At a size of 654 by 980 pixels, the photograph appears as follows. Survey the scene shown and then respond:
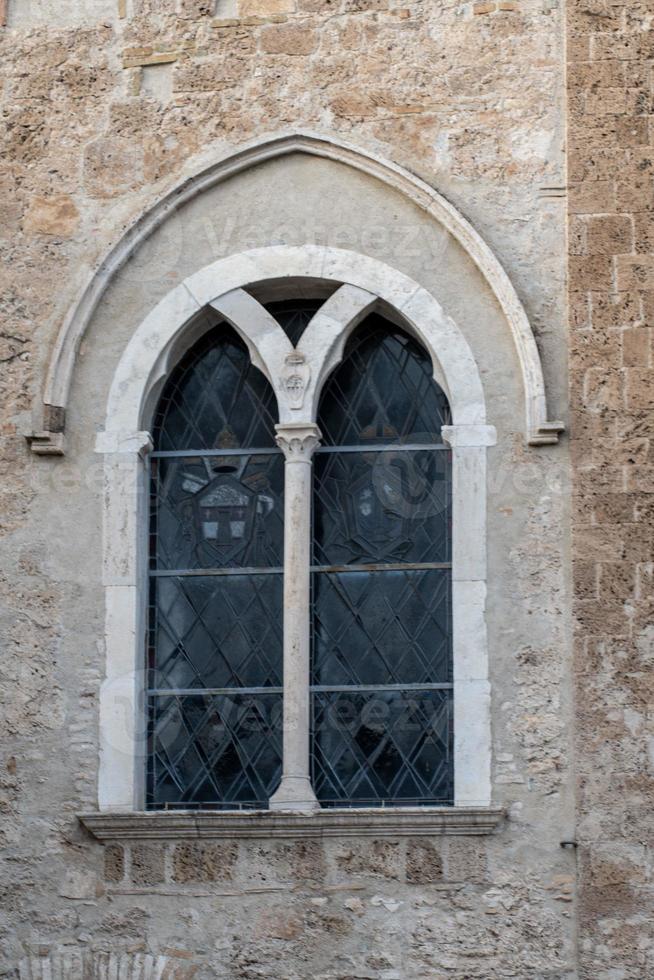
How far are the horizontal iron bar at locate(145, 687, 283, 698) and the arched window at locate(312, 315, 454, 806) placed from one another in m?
0.27

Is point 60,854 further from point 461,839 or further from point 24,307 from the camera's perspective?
point 24,307

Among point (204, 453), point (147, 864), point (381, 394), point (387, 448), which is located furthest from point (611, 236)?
point (147, 864)

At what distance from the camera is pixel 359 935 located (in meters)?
10.4

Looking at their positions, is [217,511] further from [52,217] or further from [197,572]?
[52,217]

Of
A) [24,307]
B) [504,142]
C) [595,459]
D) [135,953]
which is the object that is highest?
[504,142]

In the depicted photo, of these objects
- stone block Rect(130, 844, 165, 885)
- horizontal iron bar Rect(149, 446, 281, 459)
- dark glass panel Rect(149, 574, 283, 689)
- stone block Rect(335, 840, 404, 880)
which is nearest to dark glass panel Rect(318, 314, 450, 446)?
horizontal iron bar Rect(149, 446, 281, 459)

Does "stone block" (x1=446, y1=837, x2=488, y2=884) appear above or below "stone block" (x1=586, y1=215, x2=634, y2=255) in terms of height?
below

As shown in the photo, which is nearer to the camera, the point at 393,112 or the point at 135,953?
the point at 135,953

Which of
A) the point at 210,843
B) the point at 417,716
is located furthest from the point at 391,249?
the point at 210,843

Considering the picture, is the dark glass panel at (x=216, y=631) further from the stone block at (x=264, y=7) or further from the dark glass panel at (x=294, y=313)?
the stone block at (x=264, y=7)

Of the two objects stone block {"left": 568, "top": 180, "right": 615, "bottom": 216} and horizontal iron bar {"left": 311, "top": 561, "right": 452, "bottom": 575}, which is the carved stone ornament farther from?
stone block {"left": 568, "top": 180, "right": 615, "bottom": 216}

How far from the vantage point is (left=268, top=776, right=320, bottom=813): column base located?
10570 mm

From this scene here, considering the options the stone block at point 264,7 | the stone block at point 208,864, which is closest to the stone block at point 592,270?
the stone block at point 264,7

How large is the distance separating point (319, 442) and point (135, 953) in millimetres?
2484
